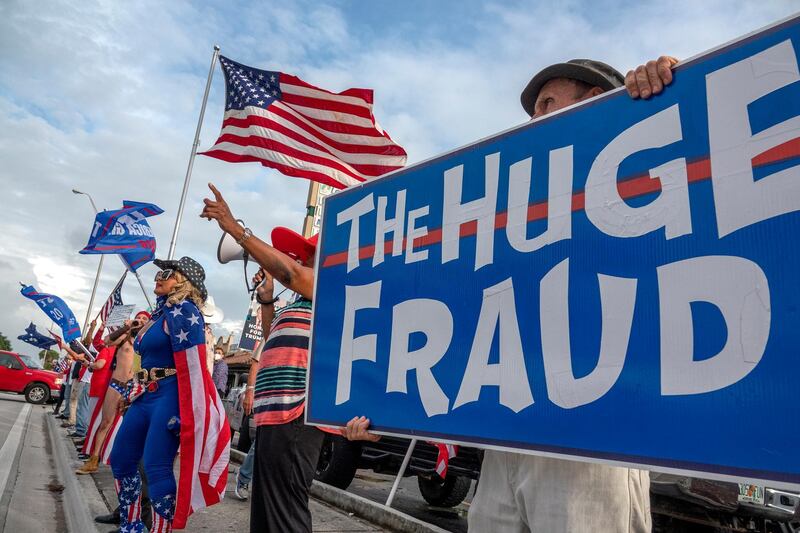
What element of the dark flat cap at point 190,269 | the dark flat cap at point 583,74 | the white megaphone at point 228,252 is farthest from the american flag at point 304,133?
the dark flat cap at point 583,74

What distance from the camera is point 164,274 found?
4.04 meters

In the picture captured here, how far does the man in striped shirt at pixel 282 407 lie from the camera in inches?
102

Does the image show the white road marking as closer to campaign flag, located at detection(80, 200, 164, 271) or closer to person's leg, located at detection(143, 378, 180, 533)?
person's leg, located at detection(143, 378, 180, 533)

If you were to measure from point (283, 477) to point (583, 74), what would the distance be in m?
2.00

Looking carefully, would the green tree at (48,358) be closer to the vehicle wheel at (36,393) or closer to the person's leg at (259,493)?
the vehicle wheel at (36,393)

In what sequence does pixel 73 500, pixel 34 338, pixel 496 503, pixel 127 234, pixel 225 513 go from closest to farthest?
pixel 496 503
pixel 225 513
pixel 73 500
pixel 127 234
pixel 34 338

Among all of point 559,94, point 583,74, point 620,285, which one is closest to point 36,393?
point 559,94

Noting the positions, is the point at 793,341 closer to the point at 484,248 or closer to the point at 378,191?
the point at 484,248

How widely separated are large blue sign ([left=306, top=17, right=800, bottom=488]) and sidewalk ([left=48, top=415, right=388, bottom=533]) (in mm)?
2642

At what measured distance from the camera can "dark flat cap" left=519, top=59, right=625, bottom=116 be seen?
1.89m

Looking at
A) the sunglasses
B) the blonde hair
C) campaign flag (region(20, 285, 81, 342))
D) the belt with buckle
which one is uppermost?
campaign flag (region(20, 285, 81, 342))

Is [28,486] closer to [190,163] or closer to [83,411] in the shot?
[83,411]

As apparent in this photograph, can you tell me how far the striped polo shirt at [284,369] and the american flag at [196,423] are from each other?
93cm

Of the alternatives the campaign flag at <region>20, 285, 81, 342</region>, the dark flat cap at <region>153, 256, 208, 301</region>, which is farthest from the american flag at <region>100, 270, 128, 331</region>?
Answer: the dark flat cap at <region>153, 256, 208, 301</region>
